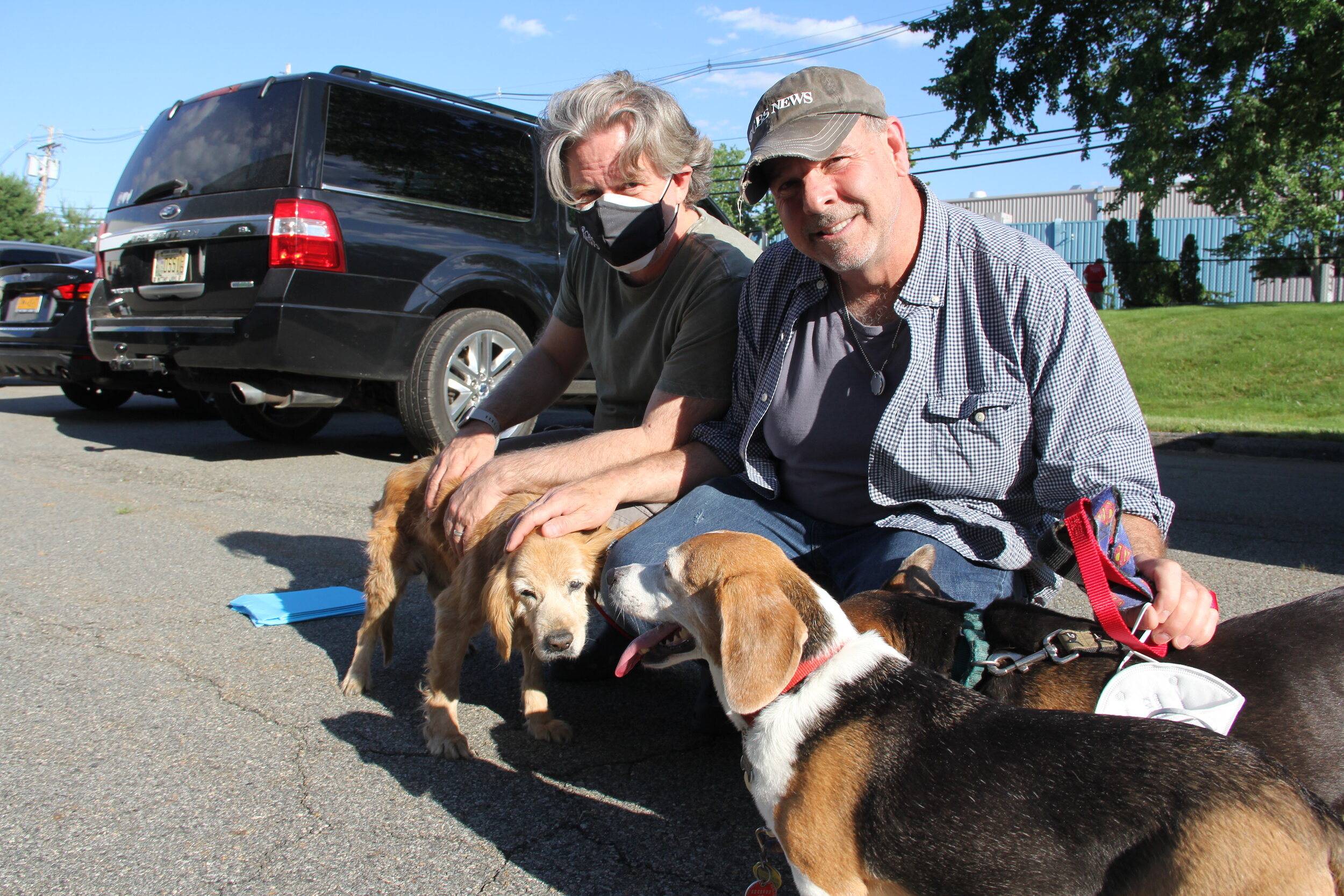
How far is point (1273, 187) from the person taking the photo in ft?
92.1

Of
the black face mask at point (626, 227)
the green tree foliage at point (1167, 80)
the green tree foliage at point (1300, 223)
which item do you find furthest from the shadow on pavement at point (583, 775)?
the green tree foliage at point (1300, 223)

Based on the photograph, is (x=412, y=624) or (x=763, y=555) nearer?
(x=763, y=555)

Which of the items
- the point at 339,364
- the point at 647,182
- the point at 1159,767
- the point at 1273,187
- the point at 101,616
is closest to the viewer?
the point at 1159,767

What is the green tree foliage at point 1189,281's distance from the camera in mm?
28094

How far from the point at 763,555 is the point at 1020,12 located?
1253 cm

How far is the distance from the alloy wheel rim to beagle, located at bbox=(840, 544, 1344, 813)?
5.06 meters

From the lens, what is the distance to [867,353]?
9.52 ft

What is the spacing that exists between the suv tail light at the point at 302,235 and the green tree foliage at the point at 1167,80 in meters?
9.69

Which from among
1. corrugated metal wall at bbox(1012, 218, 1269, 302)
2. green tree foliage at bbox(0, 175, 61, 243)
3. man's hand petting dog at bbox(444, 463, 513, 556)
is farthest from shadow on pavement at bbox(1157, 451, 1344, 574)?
green tree foliage at bbox(0, 175, 61, 243)

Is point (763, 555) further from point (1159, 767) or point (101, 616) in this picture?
point (101, 616)

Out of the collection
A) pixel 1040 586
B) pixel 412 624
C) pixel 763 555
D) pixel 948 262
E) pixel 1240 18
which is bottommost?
pixel 412 624

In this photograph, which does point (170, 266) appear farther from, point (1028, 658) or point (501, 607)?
point (1028, 658)

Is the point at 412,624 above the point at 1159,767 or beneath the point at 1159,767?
beneath

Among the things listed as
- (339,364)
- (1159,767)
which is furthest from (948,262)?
(339,364)
